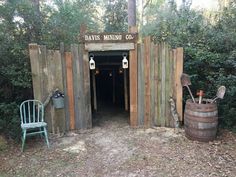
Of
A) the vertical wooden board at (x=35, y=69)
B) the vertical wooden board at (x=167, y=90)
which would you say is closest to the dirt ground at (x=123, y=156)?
the vertical wooden board at (x=167, y=90)

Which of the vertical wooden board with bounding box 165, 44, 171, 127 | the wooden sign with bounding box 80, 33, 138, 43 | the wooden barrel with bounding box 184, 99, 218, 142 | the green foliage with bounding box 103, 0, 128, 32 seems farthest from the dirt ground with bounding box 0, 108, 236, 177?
the green foliage with bounding box 103, 0, 128, 32

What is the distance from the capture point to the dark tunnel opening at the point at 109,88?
6.88 metres

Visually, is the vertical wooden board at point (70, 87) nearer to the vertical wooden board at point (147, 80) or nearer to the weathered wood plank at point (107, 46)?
the weathered wood plank at point (107, 46)

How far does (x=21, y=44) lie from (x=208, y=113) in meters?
4.10

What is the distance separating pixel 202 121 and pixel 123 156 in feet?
5.35

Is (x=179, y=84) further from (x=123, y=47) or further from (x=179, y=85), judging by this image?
(x=123, y=47)

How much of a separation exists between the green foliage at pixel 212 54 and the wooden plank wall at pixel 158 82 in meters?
0.66

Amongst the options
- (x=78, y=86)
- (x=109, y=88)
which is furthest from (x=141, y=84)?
(x=109, y=88)

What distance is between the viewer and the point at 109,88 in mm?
8945

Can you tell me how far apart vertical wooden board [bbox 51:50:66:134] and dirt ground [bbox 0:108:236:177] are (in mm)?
240

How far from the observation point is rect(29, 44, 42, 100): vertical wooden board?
15.6ft

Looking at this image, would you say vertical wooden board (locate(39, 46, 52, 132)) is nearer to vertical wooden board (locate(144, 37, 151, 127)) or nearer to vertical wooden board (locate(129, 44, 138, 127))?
vertical wooden board (locate(129, 44, 138, 127))

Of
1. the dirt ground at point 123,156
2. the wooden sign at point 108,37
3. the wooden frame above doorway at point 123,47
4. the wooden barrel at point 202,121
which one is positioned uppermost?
the wooden sign at point 108,37

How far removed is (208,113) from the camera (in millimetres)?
4555
